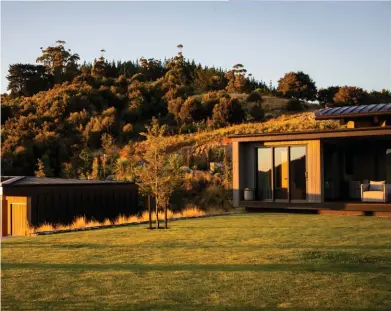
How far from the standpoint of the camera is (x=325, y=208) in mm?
16688

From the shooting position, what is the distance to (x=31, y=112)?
43.9m

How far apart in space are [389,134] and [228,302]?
11030 millimetres

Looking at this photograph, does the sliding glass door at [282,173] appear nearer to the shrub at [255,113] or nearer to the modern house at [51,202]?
the modern house at [51,202]

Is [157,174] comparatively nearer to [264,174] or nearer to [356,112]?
[264,174]

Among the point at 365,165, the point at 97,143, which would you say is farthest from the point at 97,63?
the point at 365,165

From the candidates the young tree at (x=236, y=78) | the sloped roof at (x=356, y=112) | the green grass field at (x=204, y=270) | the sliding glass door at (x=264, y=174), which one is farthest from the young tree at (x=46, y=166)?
the young tree at (x=236, y=78)

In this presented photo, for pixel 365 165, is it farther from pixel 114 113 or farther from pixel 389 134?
pixel 114 113

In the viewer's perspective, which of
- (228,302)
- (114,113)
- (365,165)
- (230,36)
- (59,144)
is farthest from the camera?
(114,113)

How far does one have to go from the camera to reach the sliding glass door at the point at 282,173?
17.5 m

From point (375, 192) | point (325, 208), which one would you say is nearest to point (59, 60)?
point (325, 208)

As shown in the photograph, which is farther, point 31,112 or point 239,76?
point 239,76

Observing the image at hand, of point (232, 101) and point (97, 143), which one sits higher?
point (232, 101)

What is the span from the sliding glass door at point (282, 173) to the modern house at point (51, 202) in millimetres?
5414

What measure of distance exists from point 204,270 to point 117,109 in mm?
39279
